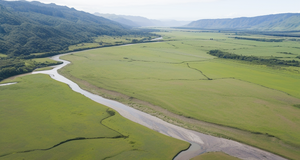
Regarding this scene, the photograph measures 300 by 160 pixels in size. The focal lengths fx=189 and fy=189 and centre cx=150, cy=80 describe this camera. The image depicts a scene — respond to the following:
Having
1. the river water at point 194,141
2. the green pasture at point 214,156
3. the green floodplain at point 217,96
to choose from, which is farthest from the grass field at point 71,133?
the green floodplain at point 217,96

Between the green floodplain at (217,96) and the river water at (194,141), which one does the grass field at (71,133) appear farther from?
the green floodplain at (217,96)

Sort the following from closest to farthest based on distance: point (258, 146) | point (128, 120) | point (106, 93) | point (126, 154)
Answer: point (126, 154), point (258, 146), point (128, 120), point (106, 93)

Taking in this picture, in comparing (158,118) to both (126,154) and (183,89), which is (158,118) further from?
(183,89)

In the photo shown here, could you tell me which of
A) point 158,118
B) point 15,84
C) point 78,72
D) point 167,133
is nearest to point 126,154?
point 167,133

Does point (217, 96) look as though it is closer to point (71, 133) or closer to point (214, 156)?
point (214, 156)

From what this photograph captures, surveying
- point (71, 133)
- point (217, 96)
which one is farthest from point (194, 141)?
point (71, 133)

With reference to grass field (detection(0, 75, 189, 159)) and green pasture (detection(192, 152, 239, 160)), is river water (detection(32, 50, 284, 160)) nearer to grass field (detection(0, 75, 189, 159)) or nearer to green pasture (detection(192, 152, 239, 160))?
green pasture (detection(192, 152, 239, 160))

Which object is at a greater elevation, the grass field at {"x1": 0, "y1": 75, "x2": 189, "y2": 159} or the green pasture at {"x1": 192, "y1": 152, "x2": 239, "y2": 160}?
the grass field at {"x1": 0, "y1": 75, "x2": 189, "y2": 159}

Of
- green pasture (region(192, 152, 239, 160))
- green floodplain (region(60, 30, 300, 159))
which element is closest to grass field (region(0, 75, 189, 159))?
green pasture (region(192, 152, 239, 160))
